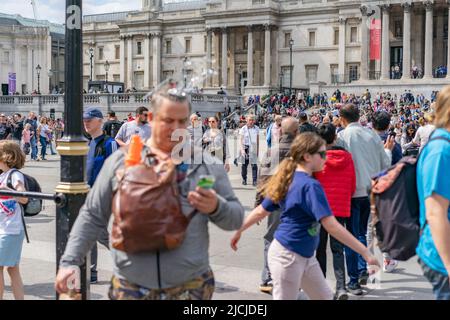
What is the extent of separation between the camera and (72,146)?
5.78 m

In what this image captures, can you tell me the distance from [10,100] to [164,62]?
27811 mm

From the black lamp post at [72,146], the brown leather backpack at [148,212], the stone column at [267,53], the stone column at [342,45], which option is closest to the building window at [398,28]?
the stone column at [342,45]

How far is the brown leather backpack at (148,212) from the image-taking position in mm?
3412

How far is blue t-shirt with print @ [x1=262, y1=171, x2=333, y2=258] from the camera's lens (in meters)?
5.11

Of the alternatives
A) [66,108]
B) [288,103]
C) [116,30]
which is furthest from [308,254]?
[116,30]

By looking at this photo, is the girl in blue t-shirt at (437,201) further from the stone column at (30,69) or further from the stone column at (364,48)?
the stone column at (30,69)

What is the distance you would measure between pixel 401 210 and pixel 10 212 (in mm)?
4049

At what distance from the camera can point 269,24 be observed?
73.8 m

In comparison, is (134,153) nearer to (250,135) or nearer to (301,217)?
(301,217)

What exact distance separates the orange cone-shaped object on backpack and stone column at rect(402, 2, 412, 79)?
60.9m

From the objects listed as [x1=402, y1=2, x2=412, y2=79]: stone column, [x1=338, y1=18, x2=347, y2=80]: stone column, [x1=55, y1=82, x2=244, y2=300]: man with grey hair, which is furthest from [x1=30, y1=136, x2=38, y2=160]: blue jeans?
[x1=338, y1=18, x2=347, y2=80]: stone column

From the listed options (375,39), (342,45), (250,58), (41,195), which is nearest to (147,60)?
(250,58)
